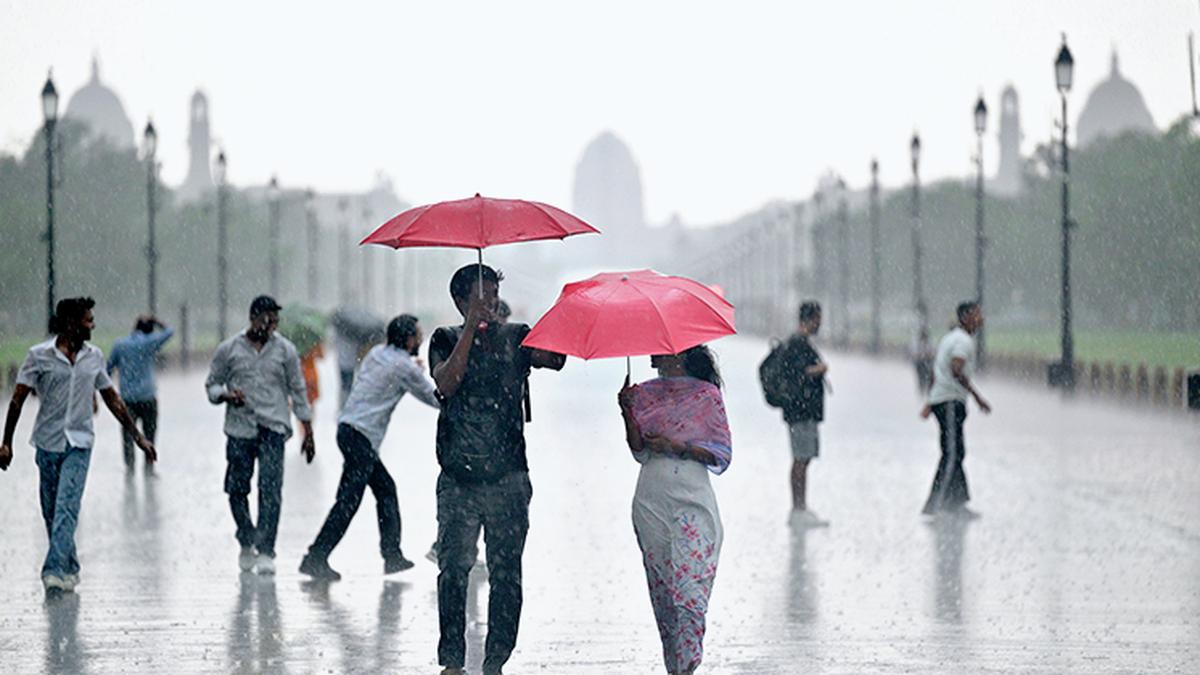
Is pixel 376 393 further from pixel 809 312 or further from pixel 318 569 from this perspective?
pixel 809 312

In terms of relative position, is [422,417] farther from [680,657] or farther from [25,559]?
[680,657]

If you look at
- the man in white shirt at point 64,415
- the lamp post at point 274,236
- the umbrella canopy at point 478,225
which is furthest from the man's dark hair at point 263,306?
the lamp post at point 274,236

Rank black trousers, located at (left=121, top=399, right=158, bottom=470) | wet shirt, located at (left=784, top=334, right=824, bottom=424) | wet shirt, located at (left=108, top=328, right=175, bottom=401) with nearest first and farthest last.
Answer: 1. wet shirt, located at (left=784, top=334, right=824, bottom=424)
2. wet shirt, located at (left=108, top=328, right=175, bottom=401)
3. black trousers, located at (left=121, top=399, right=158, bottom=470)

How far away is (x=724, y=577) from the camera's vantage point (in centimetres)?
1086

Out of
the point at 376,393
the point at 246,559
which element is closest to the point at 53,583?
the point at 246,559

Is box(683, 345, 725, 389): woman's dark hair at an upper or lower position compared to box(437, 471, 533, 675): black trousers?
upper

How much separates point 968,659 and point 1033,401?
23.0 m

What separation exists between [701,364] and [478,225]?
104 centimetres

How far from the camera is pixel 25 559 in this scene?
1159 centimetres

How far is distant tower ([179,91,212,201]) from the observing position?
194 meters

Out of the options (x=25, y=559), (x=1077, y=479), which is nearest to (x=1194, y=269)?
(x=1077, y=479)

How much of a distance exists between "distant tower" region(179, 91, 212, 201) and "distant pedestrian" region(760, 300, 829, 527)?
605ft

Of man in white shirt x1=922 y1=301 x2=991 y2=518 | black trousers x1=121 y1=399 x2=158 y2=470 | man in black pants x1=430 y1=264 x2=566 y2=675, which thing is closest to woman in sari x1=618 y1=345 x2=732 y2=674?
man in black pants x1=430 y1=264 x2=566 y2=675

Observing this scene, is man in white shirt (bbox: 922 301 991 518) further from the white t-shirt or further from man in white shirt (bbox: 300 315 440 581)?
man in white shirt (bbox: 300 315 440 581)
